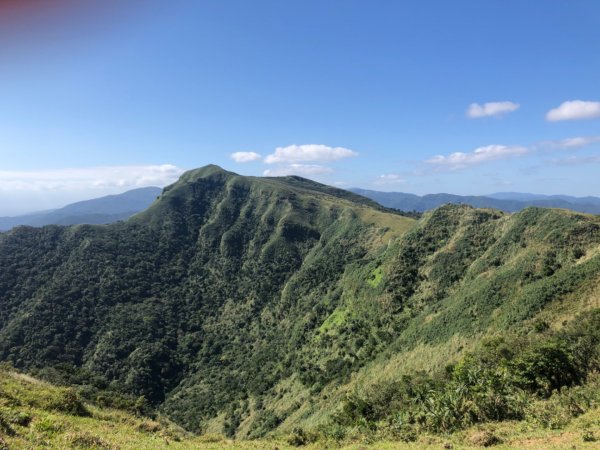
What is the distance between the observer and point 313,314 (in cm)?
10244

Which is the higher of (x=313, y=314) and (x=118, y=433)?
(x=118, y=433)

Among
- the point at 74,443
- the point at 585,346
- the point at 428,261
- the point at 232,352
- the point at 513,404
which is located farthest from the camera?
the point at 232,352

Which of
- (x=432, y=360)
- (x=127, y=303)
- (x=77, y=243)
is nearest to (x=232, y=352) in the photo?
(x=127, y=303)

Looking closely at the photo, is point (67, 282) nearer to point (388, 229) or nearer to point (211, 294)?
point (211, 294)

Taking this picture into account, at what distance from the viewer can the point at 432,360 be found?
5609 centimetres

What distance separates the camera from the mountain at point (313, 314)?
38.1 meters

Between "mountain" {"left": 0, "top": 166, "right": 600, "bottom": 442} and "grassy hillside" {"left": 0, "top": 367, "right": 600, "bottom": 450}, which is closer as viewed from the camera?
"grassy hillside" {"left": 0, "top": 367, "right": 600, "bottom": 450}

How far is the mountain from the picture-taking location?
3812cm

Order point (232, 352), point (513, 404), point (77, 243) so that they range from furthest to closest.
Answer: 1. point (77, 243)
2. point (232, 352)
3. point (513, 404)

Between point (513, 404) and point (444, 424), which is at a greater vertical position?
point (513, 404)

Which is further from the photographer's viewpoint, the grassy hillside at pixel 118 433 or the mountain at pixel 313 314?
the mountain at pixel 313 314

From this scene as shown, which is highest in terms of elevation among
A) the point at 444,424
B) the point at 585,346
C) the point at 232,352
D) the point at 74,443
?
the point at 74,443

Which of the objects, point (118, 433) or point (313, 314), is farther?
point (313, 314)

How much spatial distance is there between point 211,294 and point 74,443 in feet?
454
